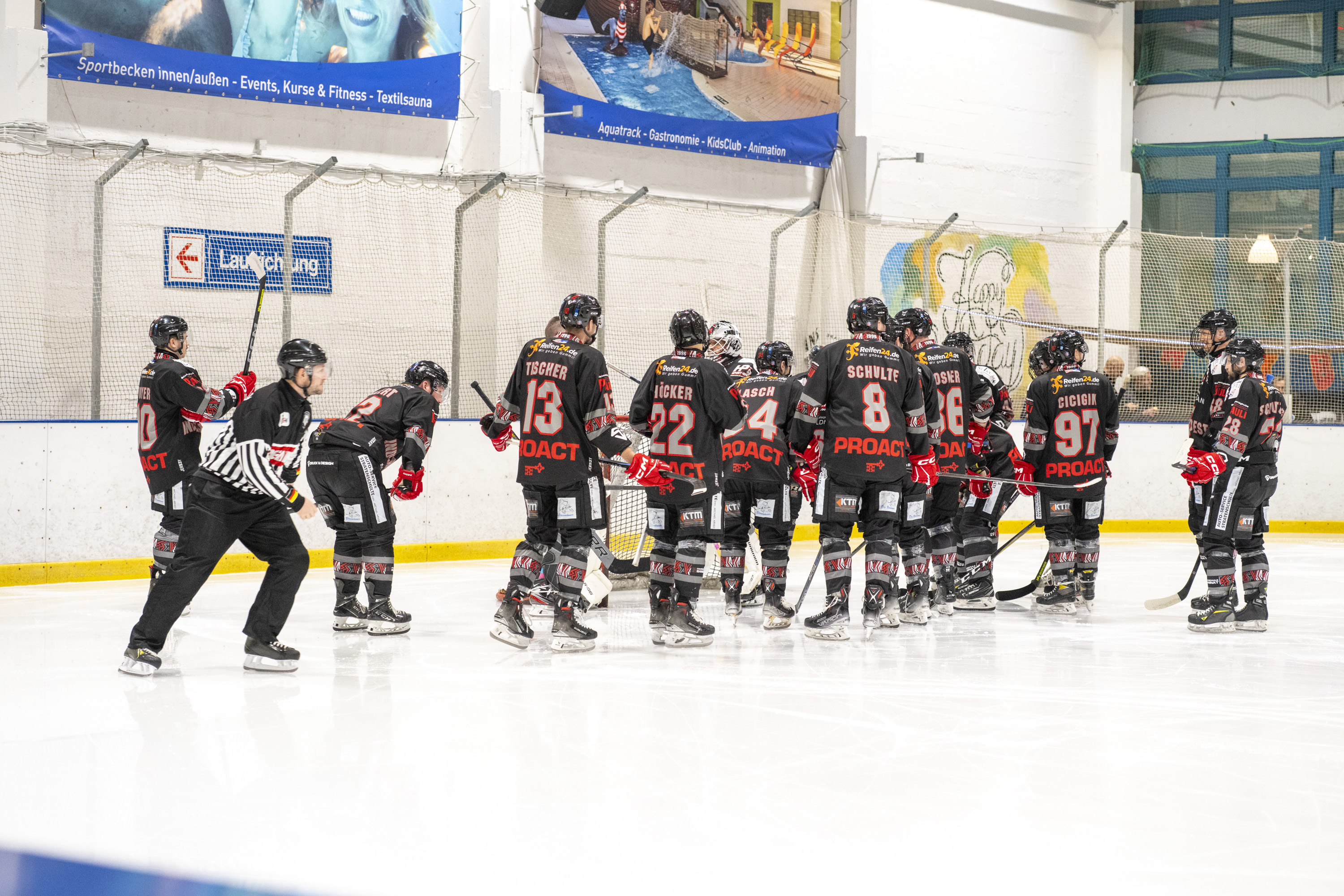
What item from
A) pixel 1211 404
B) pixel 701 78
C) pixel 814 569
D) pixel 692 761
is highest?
pixel 701 78

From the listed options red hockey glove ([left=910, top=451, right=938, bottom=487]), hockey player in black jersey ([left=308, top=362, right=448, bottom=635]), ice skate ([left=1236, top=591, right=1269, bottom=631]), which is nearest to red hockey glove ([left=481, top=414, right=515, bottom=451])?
hockey player in black jersey ([left=308, top=362, right=448, bottom=635])

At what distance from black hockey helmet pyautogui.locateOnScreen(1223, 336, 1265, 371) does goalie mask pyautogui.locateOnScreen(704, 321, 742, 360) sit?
97.3 inches

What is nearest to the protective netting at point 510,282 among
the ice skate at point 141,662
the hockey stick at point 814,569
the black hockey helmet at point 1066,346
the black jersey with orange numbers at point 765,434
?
the hockey stick at point 814,569

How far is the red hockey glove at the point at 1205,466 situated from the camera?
20.3ft

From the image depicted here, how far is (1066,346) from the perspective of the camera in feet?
23.2

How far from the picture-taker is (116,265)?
9742 mm

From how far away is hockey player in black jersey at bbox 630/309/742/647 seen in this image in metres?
5.82

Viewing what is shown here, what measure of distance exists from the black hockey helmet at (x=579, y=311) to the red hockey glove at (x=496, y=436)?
1.92 ft

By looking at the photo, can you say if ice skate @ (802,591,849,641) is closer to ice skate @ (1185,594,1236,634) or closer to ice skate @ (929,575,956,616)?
ice skate @ (929,575,956,616)

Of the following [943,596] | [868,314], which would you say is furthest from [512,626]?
[943,596]

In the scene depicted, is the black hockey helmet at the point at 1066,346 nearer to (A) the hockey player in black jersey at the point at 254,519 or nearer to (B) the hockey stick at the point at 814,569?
(B) the hockey stick at the point at 814,569

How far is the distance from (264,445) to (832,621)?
2757 mm

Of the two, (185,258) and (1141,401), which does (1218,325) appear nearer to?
(1141,401)

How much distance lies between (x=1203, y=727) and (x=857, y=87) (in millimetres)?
10530
